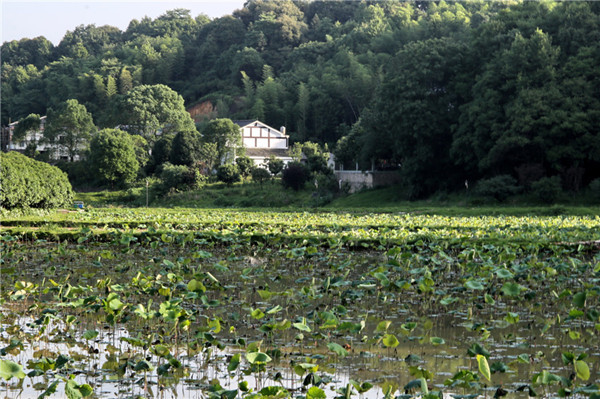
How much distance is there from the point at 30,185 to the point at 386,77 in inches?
937

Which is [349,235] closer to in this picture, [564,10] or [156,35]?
[564,10]

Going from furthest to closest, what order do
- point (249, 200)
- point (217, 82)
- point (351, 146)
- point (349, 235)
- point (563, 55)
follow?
point (217, 82) < point (351, 146) < point (249, 200) < point (563, 55) < point (349, 235)

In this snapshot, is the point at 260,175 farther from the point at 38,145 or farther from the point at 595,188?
the point at 38,145

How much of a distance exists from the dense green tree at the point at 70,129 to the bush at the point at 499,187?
37.5 meters

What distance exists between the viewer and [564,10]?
41.1 m

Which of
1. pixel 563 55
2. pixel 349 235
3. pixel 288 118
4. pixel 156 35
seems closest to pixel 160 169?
pixel 288 118

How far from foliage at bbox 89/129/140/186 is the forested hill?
12615 millimetres

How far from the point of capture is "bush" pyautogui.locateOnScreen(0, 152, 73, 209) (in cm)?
2834

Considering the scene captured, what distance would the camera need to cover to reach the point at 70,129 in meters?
63.9

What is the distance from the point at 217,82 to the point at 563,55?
62168mm

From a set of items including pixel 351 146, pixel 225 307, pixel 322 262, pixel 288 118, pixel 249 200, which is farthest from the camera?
pixel 288 118

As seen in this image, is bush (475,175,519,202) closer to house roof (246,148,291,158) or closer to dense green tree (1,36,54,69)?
house roof (246,148,291,158)

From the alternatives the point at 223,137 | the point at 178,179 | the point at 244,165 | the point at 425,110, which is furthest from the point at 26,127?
the point at 425,110

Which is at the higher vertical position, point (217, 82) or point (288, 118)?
point (217, 82)
